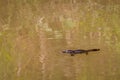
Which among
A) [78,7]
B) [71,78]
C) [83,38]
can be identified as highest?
[78,7]

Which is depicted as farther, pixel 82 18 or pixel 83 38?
pixel 82 18

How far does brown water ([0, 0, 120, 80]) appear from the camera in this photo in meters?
2.26

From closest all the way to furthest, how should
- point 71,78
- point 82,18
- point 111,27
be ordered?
point 71,78
point 111,27
point 82,18

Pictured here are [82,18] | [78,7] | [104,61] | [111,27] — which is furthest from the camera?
[78,7]

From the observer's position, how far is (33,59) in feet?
7.81

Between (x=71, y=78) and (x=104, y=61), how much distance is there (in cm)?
27

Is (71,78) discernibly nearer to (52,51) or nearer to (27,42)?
(52,51)

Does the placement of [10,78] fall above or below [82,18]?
below

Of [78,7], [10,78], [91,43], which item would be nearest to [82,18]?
[78,7]

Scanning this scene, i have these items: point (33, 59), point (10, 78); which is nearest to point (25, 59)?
point (33, 59)

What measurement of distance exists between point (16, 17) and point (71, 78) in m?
1.07

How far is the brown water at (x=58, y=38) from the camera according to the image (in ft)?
7.42

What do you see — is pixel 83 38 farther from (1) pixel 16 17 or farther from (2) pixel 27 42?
(1) pixel 16 17

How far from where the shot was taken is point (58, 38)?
262 centimetres
